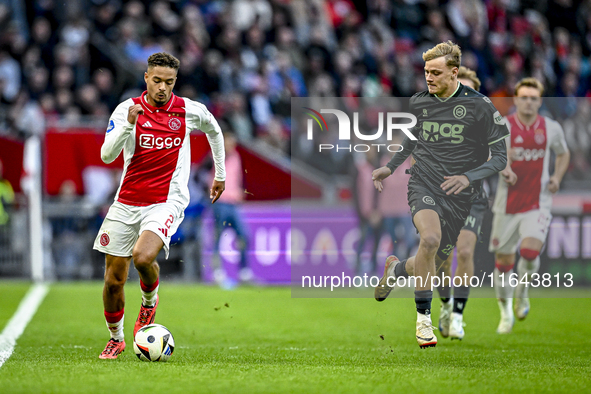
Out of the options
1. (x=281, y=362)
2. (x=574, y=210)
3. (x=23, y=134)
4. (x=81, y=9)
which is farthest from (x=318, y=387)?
(x=81, y=9)

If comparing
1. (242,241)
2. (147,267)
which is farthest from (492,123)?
(242,241)

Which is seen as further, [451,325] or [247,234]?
[247,234]

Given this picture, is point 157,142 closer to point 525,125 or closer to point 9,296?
point 525,125

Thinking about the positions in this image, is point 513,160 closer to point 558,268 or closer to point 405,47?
point 558,268

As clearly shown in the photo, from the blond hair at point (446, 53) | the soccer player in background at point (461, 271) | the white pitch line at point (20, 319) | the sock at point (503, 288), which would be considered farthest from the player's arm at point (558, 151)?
the white pitch line at point (20, 319)

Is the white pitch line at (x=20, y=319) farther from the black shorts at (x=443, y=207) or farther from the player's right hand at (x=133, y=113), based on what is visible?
the black shorts at (x=443, y=207)

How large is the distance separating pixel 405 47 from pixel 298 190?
5.85 meters

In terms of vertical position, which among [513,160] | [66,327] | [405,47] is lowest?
[66,327]

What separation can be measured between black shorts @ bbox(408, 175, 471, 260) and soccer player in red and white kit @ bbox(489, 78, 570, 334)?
1556mm

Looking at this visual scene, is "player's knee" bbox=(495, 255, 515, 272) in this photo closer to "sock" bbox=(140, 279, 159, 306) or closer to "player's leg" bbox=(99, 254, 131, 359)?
"sock" bbox=(140, 279, 159, 306)

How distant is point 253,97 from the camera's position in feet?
51.3

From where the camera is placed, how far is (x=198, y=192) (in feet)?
41.6

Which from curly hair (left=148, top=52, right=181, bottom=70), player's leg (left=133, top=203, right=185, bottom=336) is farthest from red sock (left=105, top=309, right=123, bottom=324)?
curly hair (left=148, top=52, right=181, bottom=70)

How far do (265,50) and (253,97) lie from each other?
1678 mm
